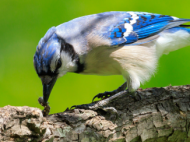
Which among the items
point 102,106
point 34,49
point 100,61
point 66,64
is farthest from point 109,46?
point 34,49

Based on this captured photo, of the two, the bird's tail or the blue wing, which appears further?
the bird's tail

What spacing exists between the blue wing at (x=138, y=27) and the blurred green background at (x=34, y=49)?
65cm

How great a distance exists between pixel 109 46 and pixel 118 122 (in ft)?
2.65

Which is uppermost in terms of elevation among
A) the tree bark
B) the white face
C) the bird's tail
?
the bird's tail

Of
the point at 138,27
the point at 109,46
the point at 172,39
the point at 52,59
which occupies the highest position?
the point at 138,27

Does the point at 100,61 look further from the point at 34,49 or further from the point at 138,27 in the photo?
the point at 34,49

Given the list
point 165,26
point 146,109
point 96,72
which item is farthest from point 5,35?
point 146,109

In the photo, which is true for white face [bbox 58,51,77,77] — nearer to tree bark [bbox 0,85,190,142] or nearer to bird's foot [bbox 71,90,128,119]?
bird's foot [bbox 71,90,128,119]

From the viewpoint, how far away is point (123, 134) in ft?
7.48

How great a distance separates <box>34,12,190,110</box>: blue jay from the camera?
2586 mm

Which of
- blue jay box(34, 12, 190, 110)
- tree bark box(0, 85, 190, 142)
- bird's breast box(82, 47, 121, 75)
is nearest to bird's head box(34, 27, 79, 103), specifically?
blue jay box(34, 12, 190, 110)

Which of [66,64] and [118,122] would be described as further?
[66,64]

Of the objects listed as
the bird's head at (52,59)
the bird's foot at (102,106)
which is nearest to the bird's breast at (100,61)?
the bird's head at (52,59)

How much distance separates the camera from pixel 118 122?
2346mm
